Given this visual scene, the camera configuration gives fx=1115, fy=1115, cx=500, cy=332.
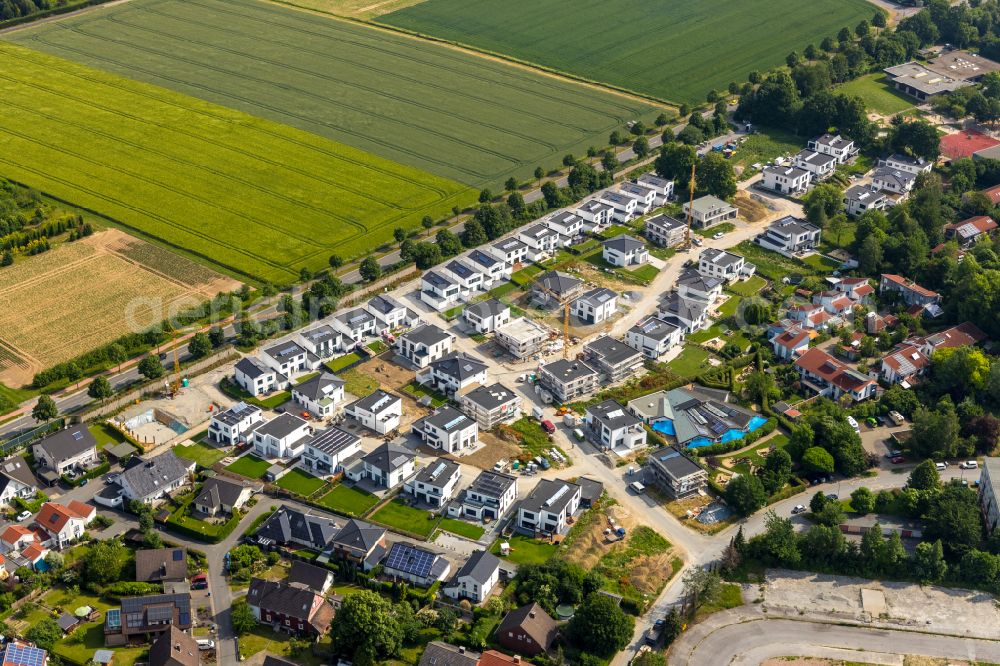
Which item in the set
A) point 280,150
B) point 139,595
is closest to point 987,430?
point 139,595

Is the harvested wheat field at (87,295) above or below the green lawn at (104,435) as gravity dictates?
above

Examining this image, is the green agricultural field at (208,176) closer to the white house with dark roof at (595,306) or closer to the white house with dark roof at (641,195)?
the white house with dark roof at (641,195)

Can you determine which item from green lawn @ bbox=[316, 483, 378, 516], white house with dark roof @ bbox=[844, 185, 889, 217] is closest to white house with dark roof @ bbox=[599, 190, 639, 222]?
white house with dark roof @ bbox=[844, 185, 889, 217]

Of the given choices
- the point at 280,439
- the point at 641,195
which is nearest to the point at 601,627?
the point at 280,439

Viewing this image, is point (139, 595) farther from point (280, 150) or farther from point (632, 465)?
point (280, 150)

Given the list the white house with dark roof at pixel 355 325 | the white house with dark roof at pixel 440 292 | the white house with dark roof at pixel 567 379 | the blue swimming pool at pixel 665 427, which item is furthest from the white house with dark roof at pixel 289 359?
the blue swimming pool at pixel 665 427

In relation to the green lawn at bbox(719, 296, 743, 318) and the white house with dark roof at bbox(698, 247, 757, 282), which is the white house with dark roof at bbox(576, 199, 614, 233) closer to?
the white house with dark roof at bbox(698, 247, 757, 282)
